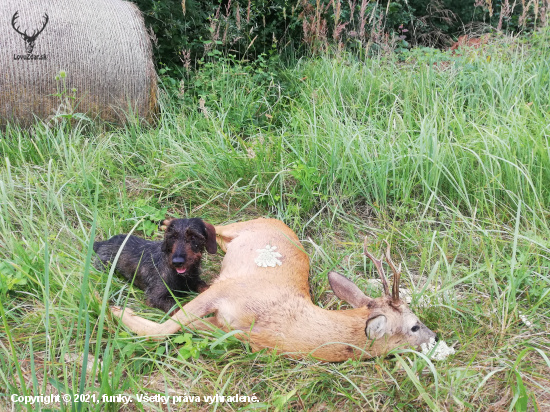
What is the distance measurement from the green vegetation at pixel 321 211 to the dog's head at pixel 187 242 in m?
0.37

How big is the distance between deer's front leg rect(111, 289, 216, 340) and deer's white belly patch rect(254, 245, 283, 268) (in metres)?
0.40

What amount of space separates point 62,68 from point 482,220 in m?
4.14

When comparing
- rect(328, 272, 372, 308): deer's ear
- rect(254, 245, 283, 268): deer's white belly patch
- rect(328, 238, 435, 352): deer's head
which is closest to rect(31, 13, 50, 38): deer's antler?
rect(254, 245, 283, 268): deer's white belly patch

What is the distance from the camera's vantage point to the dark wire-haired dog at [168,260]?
2.94m

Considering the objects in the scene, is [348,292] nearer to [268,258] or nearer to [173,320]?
[268,258]

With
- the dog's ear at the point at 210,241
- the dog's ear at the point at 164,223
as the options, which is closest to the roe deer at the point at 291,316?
the dog's ear at the point at 210,241

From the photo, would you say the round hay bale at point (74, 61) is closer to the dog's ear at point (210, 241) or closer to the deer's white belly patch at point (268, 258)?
the dog's ear at point (210, 241)

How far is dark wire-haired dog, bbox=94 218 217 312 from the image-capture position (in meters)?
2.94

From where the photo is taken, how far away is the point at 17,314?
108 inches

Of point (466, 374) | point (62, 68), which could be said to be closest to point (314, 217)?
point (466, 374)

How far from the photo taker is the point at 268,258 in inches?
118

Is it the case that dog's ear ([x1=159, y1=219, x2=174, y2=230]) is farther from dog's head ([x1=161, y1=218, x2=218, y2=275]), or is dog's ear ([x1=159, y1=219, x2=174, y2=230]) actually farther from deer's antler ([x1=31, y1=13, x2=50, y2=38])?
deer's antler ([x1=31, y1=13, x2=50, y2=38])

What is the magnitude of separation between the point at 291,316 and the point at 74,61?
3694 millimetres

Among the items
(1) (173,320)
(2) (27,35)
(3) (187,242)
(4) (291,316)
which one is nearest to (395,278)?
(4) (291,316)
